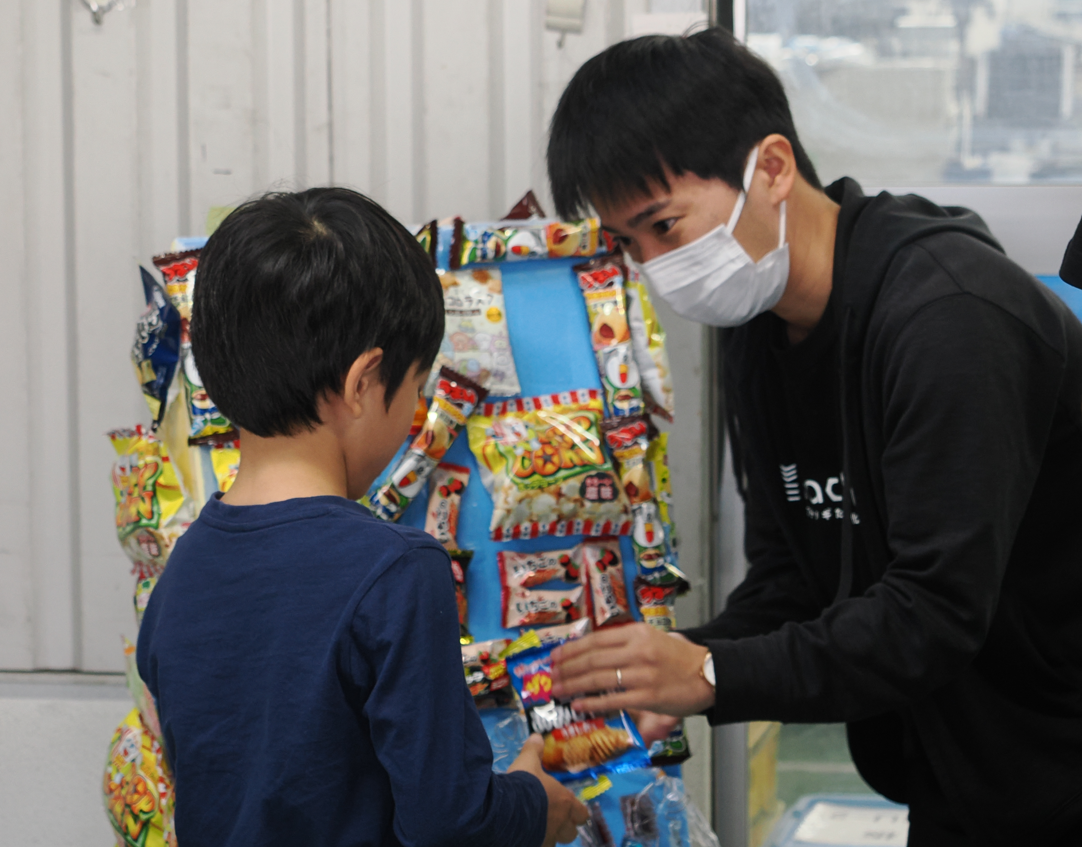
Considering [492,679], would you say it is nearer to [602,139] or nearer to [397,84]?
[602,139]

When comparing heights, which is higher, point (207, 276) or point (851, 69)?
point (851, 69)

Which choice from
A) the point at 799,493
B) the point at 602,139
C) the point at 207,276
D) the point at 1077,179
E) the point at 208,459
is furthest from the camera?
the point at 1077,179

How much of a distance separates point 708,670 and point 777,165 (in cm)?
71

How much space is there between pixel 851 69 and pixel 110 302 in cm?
179

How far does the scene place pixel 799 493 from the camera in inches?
58.1

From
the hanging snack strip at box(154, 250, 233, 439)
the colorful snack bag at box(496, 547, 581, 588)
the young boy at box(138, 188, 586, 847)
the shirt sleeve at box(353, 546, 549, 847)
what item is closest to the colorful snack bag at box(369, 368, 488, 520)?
the colorful snack bag at box(496, 547, 581, 588)

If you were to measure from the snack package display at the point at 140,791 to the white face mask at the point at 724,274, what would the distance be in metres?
1.15

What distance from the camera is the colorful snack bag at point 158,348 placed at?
160cm

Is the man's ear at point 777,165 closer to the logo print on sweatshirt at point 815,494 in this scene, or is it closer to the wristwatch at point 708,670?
the logo print on sweatshirt at point 815,494

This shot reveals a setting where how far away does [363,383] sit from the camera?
965 mm

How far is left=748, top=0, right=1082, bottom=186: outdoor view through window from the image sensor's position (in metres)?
2.02

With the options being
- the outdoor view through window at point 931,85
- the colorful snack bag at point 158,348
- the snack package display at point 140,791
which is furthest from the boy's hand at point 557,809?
the outdoor view through window at point 931,85

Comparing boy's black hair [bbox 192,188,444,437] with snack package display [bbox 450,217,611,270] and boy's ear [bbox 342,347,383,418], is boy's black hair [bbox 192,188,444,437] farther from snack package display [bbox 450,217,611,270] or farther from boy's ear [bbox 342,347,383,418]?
snack package display [bbox 450,217,611,270]

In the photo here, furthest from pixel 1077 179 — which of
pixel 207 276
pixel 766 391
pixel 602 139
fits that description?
pixel 207 276
